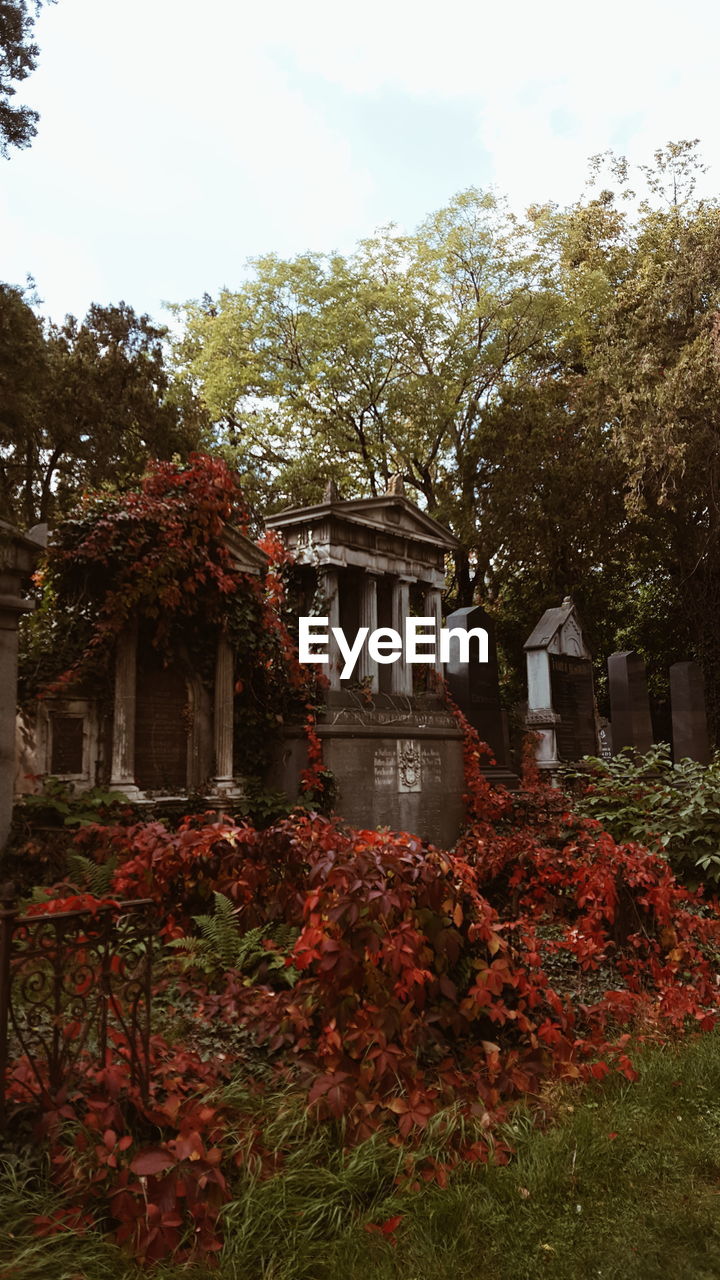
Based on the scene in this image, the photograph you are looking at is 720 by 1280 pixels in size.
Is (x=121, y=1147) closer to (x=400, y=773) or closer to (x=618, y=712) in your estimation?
(x=400, y=773)

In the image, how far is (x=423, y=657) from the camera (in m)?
14.5

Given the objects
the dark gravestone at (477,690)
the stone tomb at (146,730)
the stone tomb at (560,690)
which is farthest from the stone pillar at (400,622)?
the stone tomb at (146,730)

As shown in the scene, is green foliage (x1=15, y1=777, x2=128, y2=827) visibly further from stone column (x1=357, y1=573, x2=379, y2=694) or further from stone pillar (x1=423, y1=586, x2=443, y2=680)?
stone pillar (x1=423, y1=586, x2=443, y2=680)

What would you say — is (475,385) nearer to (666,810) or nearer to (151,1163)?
(666,810)

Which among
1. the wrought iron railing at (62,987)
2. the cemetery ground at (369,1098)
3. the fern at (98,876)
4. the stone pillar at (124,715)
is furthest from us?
the stone pillar at (124,715)

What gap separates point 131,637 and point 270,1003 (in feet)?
18.0

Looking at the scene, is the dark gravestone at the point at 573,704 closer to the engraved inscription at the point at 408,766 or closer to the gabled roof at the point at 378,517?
the gabled roof at the point at 378,517

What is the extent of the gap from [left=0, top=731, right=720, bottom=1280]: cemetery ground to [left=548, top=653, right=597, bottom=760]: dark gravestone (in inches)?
438

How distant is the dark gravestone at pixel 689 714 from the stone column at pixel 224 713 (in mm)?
9772

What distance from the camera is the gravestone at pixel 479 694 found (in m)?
14.2

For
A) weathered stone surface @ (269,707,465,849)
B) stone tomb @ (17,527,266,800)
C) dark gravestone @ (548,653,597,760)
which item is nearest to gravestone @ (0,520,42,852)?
stone tomb @ (17,527,266,800)

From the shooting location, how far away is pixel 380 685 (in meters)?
14.9

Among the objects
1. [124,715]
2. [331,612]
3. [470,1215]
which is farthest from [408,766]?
[470,1215]

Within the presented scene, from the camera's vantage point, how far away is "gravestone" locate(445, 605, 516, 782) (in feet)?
46.7
